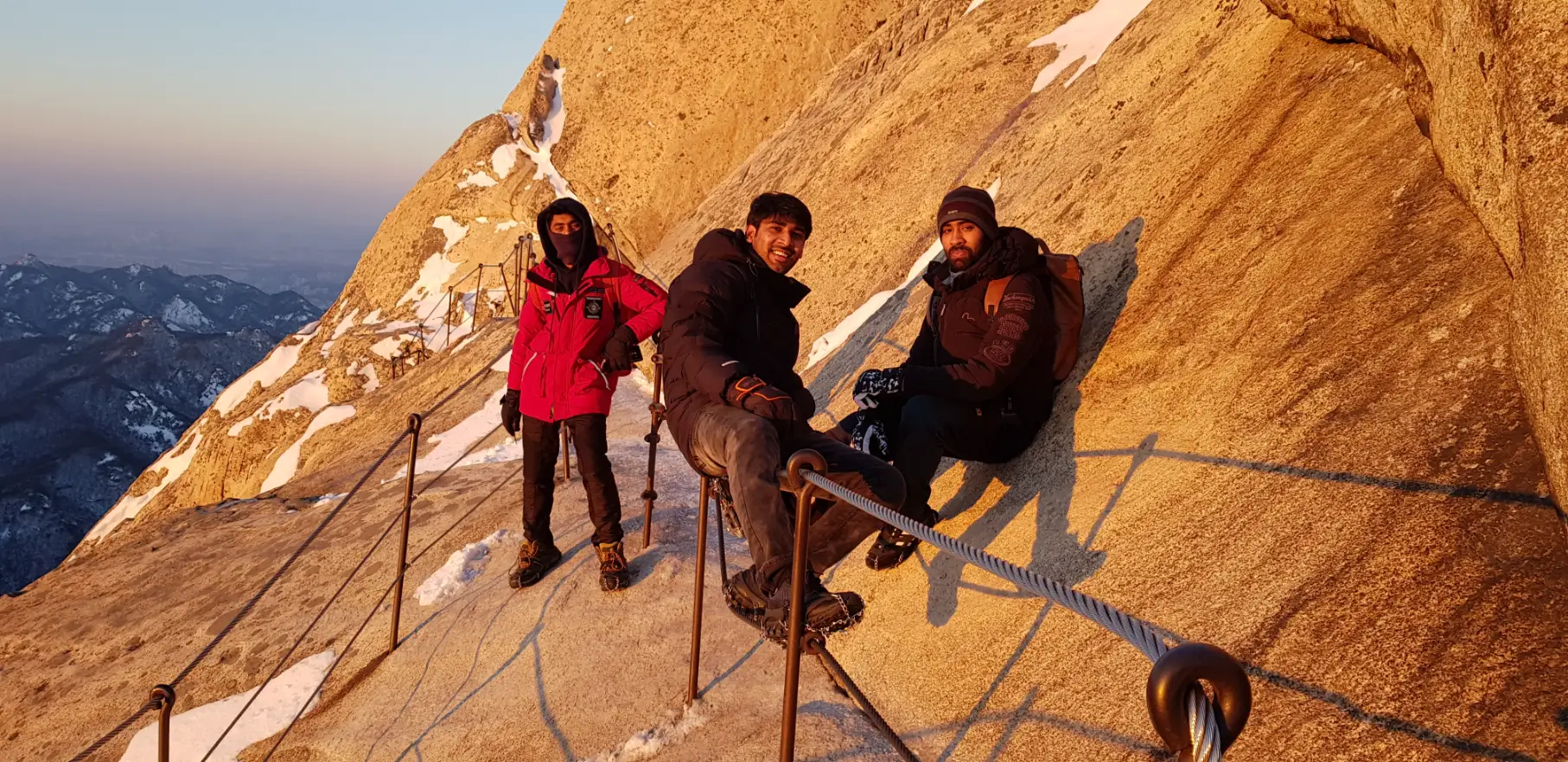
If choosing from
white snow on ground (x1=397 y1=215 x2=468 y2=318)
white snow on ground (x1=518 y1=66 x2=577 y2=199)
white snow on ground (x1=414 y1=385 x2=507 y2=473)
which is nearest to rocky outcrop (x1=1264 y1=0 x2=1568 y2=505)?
white snow on ground (x1=414 y1=385 x2=507 y2=473)

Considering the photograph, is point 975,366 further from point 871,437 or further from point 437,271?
point 437,271

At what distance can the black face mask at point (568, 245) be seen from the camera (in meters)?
6.37

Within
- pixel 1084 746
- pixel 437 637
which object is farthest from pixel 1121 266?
pixel 437 637

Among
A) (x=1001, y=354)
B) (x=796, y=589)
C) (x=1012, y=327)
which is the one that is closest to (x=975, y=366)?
(x=1001, y=354)

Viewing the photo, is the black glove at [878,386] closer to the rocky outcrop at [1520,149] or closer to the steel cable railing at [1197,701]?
the rocky outcrop at [1520,149]

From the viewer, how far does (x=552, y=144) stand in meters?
27.2

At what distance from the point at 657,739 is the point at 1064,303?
10.4 ft

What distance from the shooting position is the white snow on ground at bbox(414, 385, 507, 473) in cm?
1266

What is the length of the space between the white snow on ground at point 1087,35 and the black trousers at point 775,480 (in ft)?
25.9

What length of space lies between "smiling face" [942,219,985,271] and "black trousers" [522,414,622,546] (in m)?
2.79

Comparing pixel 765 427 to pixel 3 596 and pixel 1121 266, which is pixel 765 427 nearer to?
pixel 1121 266

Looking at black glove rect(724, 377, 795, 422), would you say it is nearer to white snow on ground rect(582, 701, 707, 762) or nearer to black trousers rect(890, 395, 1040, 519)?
black trousers rect(890, 395, 1040, 519)

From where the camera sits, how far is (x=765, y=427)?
13.1 feet

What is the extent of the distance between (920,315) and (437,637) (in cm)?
462
